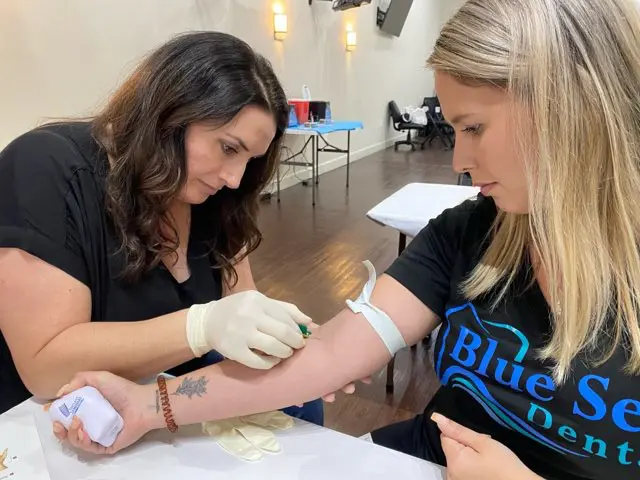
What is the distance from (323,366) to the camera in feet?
2.67

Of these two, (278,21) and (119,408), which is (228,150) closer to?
(119,408)

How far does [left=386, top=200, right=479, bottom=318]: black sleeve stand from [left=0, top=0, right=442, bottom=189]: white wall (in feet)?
0.87

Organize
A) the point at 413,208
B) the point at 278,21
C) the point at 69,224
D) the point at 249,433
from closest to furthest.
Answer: the point at 249,433, the point at 69,224, the point at 413,208, the point at 278,21

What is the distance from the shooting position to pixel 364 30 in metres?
6.50

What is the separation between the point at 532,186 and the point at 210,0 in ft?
11.9

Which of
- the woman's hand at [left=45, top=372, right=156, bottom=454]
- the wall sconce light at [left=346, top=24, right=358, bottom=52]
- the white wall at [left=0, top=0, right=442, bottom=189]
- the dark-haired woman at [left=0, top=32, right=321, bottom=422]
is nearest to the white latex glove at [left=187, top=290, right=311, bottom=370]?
the dark-haired woman at [left=0, top=32, right=321, bottom=422]

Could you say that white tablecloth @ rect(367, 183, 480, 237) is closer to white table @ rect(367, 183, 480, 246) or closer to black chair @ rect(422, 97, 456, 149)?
white table @ rect(367, 183, 480, 246)

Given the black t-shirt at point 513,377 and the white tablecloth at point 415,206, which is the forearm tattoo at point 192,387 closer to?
the black t-shirt at point 513,377

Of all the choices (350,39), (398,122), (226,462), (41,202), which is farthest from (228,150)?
(398,122)

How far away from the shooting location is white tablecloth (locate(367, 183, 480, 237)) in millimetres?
1889

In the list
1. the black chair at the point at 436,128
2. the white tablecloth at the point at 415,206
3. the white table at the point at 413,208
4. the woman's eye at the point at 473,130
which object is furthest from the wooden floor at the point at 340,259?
the black chair at the point at 436,128

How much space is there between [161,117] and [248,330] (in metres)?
0.42

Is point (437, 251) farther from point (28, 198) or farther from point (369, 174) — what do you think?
point (369, 174)

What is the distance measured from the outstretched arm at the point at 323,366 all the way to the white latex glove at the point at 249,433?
2 cm
